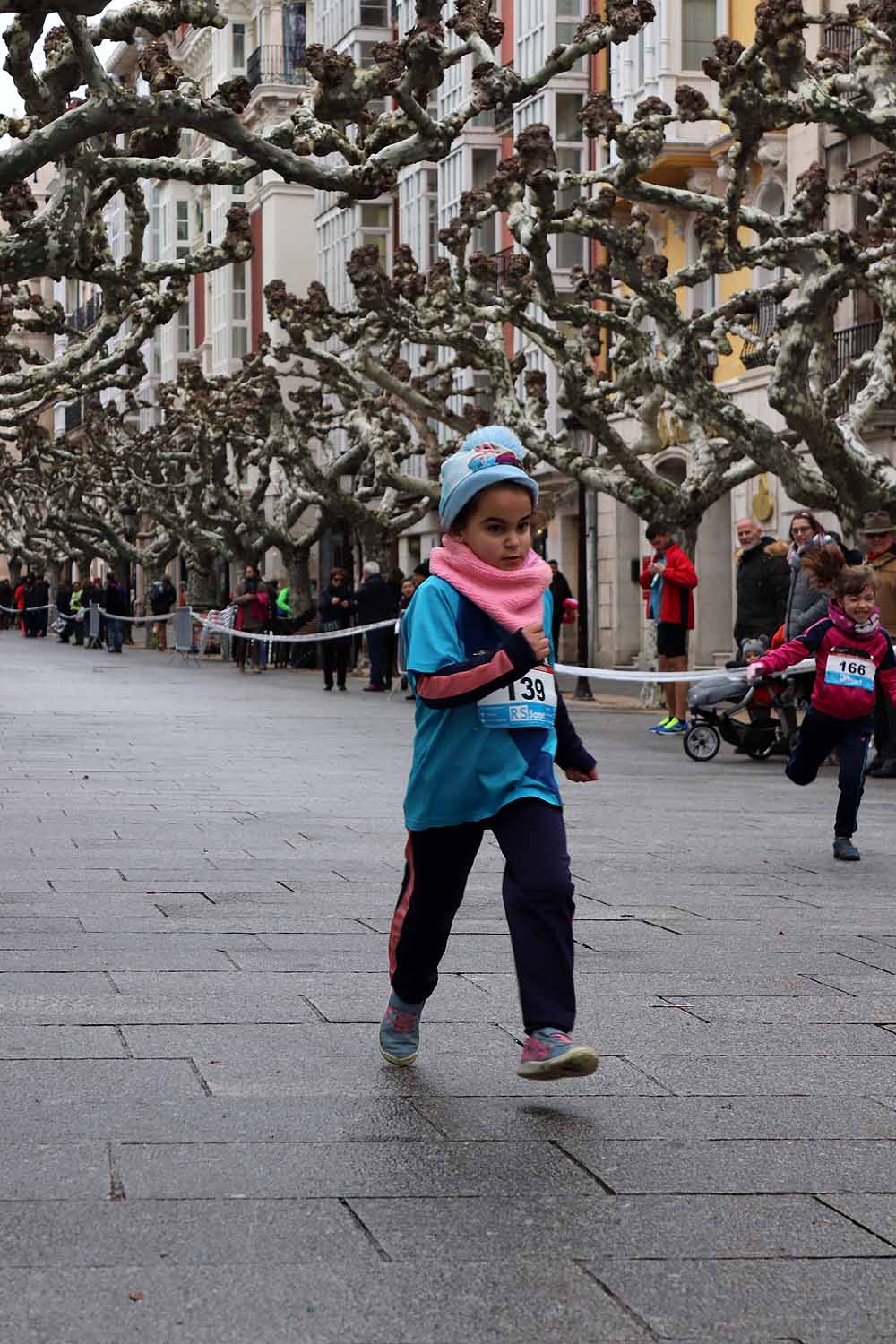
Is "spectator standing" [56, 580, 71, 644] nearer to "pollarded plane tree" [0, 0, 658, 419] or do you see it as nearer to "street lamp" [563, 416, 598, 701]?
"street lamp" [563, 416, 598, 701]

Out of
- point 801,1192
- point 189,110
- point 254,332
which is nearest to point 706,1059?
point 801,1192

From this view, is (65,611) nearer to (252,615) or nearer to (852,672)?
(252,615)

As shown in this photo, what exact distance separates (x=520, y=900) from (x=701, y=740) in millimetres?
12968

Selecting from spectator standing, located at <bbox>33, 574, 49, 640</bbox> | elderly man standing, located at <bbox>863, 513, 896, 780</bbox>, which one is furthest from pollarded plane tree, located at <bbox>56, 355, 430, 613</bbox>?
elderly man standing, located at <bbox>863, 513, 896, 780</bbox>

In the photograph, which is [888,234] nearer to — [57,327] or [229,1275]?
[57,327]

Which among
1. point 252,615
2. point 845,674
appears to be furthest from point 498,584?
point 252,615

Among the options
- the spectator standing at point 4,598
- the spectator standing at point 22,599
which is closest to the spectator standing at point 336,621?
the spectator standing at point 22,599

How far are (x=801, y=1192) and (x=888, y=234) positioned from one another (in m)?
18.6

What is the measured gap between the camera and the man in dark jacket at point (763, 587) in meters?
18.8

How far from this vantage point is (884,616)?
55.2ft

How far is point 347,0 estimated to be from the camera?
54281 millimetres

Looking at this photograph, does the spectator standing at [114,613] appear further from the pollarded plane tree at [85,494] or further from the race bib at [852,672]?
the race bib at [852,672]

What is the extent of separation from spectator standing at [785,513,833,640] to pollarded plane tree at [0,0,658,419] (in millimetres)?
4012

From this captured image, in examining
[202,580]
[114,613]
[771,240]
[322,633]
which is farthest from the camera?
[202,580]
